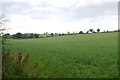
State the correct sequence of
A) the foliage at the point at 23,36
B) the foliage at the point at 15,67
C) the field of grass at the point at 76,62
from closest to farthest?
the foliage at the point at 15,67
the field of grass at the point at 76,62
the foliage at the point at 23,36

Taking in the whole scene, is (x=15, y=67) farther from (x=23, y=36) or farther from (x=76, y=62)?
(x=23, y=36)

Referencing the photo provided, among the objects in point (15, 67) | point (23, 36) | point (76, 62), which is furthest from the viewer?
point (23, 36)

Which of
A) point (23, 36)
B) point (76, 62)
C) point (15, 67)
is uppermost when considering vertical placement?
point (23, 36)

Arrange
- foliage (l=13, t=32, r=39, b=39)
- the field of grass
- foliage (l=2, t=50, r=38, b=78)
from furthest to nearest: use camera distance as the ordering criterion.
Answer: foliage (l=13, t=32, r=39, b=39) < the field of grass < foliage (l=2, t=50, r=38, b=78)

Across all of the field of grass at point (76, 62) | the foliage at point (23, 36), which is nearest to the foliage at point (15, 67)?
the field of grass at point (76, 62)

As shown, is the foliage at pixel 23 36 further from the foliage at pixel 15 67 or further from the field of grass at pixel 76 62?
the foliage at pixel 15 67

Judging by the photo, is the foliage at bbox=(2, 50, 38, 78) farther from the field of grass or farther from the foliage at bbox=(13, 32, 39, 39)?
the foliage at bbox=(13, 32, 39, 39)

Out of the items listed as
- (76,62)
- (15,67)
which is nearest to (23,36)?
(76,62)

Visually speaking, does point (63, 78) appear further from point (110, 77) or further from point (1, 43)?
point (1, 43)

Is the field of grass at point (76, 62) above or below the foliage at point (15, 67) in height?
below

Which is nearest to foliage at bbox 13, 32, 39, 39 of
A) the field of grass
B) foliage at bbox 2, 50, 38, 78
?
the field of grass

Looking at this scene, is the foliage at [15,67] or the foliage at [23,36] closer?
the foliage at [15,67]

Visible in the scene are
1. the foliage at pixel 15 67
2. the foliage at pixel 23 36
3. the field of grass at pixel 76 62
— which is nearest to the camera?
the foliage at pixel 15 67

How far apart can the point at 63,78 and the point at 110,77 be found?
2.24 m
